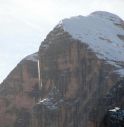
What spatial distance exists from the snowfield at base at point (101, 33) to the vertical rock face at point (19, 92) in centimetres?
1716

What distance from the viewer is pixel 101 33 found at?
157 metres

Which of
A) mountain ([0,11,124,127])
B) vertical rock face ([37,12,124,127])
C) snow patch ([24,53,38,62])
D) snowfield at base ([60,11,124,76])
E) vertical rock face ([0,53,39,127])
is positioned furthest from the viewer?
snow patch ([24,53,38,62])

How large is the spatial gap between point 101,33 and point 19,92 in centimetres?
2743

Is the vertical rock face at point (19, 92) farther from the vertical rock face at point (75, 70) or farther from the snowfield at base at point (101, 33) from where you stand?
the snowfield at base at point (101, 33)

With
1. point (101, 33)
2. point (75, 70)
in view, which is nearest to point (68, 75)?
point (75, 70)

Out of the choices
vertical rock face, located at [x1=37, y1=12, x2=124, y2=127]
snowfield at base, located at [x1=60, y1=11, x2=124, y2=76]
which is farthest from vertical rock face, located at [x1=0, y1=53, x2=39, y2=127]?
snowfield at base, located at [x1=60, y1=11, x2=124, y2=76]

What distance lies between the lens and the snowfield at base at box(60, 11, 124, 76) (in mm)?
143125

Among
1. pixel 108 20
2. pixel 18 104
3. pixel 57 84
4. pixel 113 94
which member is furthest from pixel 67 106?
pixel 113 94

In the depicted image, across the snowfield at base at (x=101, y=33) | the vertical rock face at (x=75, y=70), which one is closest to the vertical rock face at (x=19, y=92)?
the vertical rock face at (x=75, y=70)

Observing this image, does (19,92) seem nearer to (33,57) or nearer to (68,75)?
(33,57)

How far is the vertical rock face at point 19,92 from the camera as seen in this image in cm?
16012

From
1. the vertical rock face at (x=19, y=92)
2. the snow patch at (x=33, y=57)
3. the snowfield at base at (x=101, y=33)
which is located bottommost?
the vertical rock face at (x=19, y=92)

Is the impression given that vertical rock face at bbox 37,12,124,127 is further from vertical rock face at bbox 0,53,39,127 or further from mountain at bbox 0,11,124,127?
vertical rock face at bbox 0,53,39,127

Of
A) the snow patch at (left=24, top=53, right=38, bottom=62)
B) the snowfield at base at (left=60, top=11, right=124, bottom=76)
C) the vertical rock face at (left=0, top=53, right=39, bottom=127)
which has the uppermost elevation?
the snowfield at base at (left=60, top=11, right=124, bottom=76)
